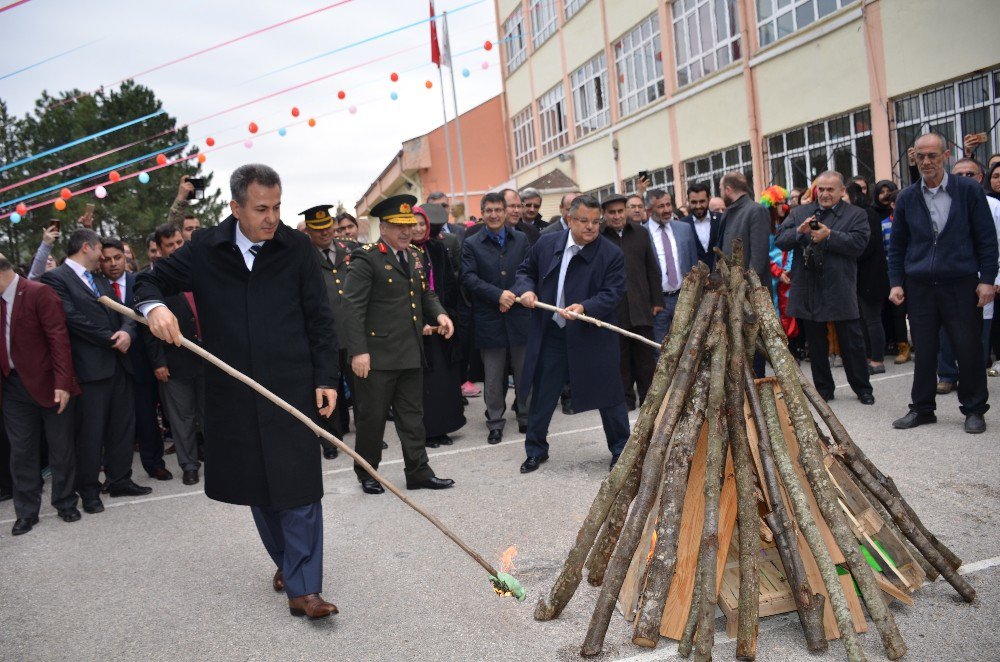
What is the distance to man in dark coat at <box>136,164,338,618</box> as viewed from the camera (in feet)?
13.1

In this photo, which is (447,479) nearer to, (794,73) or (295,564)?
(295,564)

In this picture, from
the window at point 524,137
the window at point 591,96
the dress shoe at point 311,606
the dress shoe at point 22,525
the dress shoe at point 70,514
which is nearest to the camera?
the dress shoe at point 311,606

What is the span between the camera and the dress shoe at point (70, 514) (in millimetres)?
6234

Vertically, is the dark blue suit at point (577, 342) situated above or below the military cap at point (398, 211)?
below

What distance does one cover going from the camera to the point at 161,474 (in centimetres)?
745

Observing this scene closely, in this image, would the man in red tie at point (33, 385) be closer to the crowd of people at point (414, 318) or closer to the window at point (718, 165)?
the crowd of people at point (414, 318)

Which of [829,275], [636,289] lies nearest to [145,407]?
[636,289]

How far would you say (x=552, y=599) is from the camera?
375 centimetres

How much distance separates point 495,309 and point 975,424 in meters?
4.08

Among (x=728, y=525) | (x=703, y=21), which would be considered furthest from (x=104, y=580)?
(x=703, y=21)

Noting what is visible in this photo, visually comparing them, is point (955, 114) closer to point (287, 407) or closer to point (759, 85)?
point (759, 85)

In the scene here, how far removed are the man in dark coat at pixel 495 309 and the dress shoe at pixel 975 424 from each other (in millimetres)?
3601

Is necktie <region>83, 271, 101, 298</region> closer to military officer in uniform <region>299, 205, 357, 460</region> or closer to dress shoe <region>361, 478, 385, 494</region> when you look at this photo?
military officer in uniform <region>299, 205, 357, 460</region>

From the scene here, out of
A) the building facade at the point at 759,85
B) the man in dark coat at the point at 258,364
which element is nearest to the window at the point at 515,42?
the building facade at the point at 759,85
